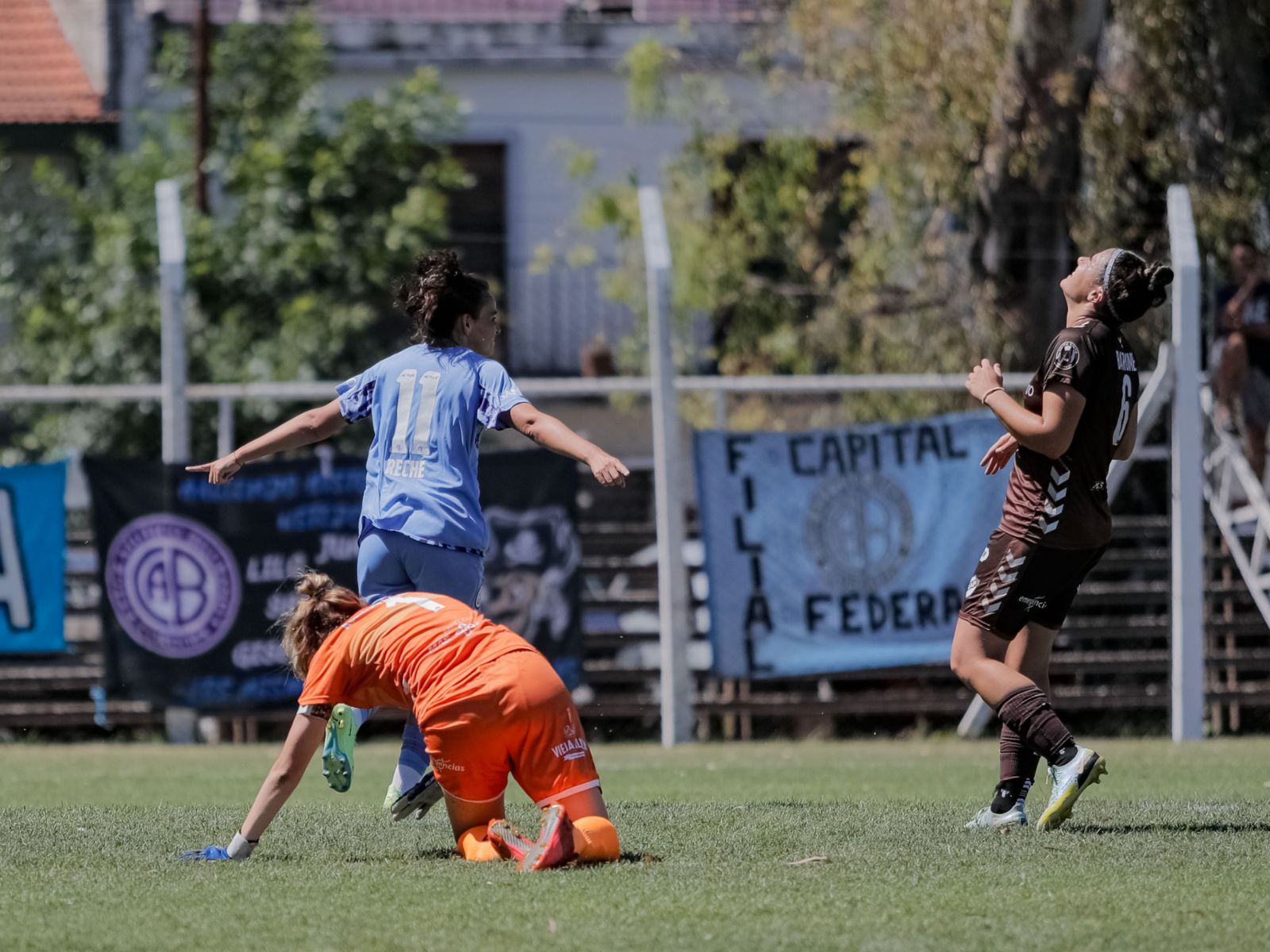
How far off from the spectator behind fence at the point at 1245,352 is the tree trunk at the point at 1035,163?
1.29 meters

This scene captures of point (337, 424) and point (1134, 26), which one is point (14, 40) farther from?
point (337, 424)

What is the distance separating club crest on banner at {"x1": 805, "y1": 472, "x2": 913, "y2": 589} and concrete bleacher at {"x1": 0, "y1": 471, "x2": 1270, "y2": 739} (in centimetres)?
62

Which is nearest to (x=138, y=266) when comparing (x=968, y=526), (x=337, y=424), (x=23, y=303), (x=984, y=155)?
(x=23, y=303)

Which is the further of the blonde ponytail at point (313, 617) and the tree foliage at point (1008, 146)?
the tree foliage at point (1008, 146)

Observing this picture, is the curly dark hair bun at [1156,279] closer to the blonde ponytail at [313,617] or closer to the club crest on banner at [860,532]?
the blonde ponytail at [313,617]

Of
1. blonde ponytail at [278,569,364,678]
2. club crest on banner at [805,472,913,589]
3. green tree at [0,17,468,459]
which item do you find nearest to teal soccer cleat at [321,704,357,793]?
blonde ponytail at [278,569,364,678]

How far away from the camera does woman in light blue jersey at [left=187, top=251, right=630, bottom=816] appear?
6.41 m

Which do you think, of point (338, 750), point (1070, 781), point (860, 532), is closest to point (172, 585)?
point (860, 532)

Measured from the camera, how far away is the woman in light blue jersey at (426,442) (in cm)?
641

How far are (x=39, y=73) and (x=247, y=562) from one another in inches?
430

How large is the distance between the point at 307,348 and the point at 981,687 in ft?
32.5

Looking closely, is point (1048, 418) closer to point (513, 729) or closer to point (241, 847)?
point (513, 729)

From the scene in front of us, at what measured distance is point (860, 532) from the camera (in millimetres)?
11359

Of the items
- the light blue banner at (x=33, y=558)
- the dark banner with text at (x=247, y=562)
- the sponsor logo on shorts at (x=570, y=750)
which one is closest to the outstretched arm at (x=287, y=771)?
the sponsor logo on shorts at (x=570, y=750)
